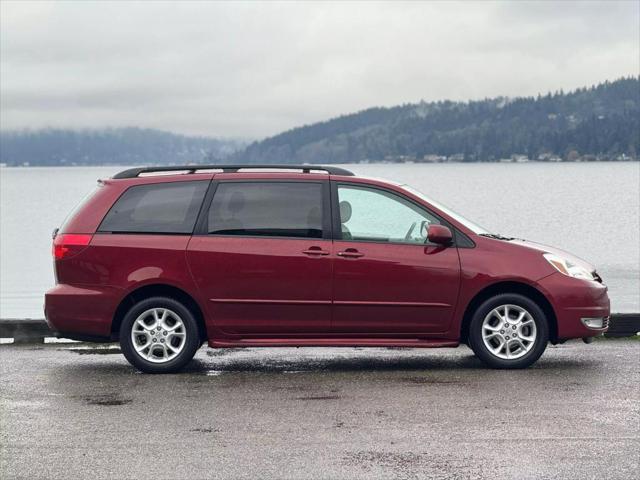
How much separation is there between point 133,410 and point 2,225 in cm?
6945

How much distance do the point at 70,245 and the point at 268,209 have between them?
1731 mm

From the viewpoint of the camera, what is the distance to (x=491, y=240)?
29.6 ft

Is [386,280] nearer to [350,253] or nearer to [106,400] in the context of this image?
[350,253]

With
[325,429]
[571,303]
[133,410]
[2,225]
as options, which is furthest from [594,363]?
[2,225]

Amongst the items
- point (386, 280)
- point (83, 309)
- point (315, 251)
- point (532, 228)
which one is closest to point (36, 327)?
point (83, 309)

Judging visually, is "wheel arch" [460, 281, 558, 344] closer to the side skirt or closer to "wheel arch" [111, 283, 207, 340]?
the side skirt

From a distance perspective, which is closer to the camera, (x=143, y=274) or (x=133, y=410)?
(x=133, y=410)

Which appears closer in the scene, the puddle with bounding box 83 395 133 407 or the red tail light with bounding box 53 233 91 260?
the puddle with bounding box 83 395 133 407

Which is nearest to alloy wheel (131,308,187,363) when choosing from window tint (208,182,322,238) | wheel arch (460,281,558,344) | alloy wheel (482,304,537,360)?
window tint (208,182,322,238)

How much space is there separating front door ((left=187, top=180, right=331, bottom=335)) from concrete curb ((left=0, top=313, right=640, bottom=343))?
2.78 metres

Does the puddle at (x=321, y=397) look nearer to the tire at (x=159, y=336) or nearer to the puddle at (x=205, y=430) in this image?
the puddle at (x=205, y=430)

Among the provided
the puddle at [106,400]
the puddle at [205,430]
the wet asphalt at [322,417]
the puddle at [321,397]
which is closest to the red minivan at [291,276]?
the wet asphalt at [322,417]

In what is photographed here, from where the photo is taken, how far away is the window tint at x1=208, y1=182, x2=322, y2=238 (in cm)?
895

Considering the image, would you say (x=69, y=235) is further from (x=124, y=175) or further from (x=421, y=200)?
(x=421, y=200)
